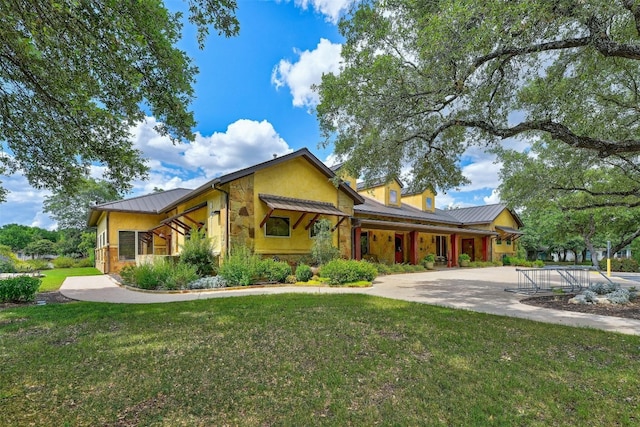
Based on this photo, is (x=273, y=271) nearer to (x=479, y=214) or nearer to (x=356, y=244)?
(x=356, y=244)

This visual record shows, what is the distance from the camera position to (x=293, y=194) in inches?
589

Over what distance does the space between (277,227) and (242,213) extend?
190 centimetres

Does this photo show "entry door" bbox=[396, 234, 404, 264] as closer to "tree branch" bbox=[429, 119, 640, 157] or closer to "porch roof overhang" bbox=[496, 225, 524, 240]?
"porch roof overhang" bbox=[496, 225, 524, 240]

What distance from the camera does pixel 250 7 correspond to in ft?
24.0

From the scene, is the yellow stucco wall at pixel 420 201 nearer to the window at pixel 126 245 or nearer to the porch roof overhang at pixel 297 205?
the porch roof overhang at pixel 297 205

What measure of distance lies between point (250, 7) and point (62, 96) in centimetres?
428

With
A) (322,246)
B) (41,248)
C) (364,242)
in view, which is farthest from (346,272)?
(41,248)

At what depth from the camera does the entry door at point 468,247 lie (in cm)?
2858

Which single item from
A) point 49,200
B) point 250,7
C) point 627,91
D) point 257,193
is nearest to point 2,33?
point 250,7

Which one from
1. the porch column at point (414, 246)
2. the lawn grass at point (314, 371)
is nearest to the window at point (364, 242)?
the porch column at point (414, 246)

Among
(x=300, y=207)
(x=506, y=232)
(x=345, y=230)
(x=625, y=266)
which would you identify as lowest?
(x=625, y=266)

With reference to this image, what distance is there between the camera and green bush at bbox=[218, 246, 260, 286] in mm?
11477

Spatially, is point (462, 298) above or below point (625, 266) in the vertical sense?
above

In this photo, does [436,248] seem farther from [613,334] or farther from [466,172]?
[613,334]
